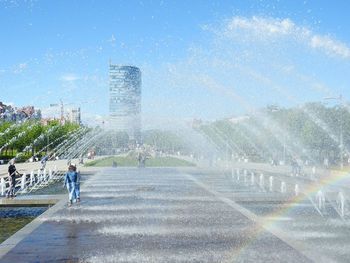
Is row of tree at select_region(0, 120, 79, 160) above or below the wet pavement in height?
above

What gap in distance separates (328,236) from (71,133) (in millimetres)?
109323

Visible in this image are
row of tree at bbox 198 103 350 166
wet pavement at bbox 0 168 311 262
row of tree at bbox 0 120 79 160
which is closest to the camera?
wet pavement at bbox 0 168 311 262

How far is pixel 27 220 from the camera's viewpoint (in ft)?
56.0

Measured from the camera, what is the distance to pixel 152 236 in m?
13.2

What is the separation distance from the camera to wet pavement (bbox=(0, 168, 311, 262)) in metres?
10.9

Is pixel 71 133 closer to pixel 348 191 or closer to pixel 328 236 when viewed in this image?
pixel 348 191

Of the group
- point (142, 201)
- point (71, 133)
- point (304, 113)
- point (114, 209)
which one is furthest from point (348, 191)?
point (71, 133)

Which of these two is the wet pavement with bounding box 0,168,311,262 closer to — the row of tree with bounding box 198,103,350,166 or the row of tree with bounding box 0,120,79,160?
the row of tree with bounding box 198,103,350,166

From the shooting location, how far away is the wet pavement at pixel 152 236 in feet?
35.7

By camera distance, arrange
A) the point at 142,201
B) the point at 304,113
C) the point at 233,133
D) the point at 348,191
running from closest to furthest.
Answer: the point at 142,201, the point at 348,191, the point at 304,113, the point at 233,133

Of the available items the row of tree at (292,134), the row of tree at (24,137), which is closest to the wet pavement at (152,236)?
the row of tree at (292,134)

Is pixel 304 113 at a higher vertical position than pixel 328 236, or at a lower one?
higher

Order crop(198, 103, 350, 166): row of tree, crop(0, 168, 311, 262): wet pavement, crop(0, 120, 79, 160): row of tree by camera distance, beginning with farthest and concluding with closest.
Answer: crop(0, 120, 79, 160): row of tree < crop(198, 103, 350, 166): row of tree < crop(0, 168, 311, 262): wet pavement

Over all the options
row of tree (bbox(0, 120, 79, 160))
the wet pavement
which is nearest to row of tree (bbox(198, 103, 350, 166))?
row of tree (bbox(0, 120, 79, 160))
